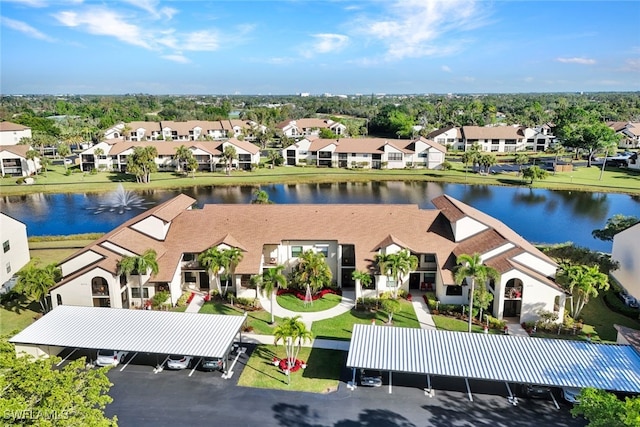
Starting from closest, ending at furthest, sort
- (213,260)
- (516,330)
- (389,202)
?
(516,330)
(213,260)
(389,202)

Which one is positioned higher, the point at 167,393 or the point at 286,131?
the point at 286,131

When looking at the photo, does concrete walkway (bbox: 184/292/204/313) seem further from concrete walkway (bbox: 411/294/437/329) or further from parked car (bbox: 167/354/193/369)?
concrete walkway (bbox: 411/294/437/329)

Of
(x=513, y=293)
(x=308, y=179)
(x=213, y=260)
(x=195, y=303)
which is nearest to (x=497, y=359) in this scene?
(x=513, y=293)

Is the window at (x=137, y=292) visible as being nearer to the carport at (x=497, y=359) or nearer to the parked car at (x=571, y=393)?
the carport at (x=497, y=359)

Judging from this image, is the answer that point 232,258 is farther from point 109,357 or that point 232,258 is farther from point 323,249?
point 109,357

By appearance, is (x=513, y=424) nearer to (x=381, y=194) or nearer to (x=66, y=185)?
(x=381, y=194)

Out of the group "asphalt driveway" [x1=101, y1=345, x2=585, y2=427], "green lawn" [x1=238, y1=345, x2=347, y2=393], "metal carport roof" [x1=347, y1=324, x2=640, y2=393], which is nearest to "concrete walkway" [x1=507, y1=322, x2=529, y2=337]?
"metal carport roof" [x1=347, y1=324, x2=640, y2=393]

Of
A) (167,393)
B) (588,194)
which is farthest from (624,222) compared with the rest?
(167,393)
